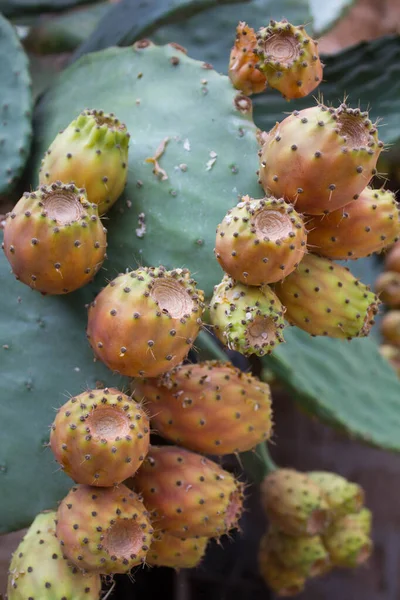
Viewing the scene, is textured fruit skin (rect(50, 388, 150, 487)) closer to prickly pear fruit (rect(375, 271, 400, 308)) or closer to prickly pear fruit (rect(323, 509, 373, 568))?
prickly pear fruit (rect(323, 509, 373, 568))

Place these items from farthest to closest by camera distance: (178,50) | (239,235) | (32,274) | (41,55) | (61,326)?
(41,55)
(178,50)
(61,326)
(32,274)
(239,235)

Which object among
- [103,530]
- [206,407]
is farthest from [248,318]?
[103,530]

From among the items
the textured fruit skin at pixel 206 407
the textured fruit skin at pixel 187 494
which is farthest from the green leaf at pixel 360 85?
the textured fruit skin at pixel 187 494

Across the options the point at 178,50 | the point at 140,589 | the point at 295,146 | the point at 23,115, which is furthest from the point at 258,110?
the point at 140,589

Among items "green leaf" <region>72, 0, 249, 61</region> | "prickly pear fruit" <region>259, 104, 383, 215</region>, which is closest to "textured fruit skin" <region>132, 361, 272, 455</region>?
"prickly pear fruit" <region>259, 104, 383, 215</region>

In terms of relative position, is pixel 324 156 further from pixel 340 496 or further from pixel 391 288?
pixel 391 288

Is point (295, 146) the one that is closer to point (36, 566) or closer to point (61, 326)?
point (61, 326)

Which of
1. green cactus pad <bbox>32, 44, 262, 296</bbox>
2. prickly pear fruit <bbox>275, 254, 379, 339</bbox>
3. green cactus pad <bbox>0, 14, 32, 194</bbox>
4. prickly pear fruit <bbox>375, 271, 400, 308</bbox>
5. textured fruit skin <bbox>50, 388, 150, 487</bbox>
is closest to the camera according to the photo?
textured fruit skin <bbox>50, 388, 150, 487</bbox>
